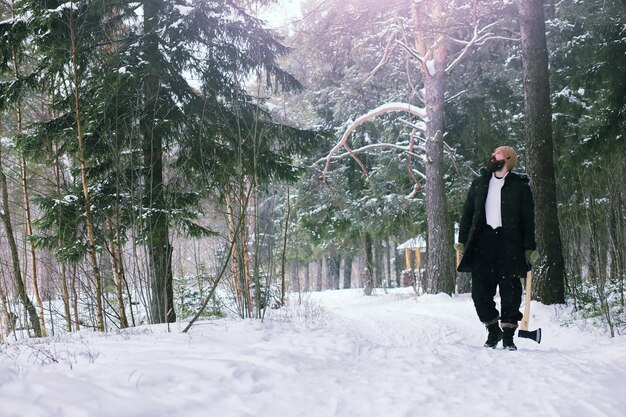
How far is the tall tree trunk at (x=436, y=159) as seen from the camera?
11.3 metres

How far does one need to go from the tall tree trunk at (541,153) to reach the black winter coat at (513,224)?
2.32 metres

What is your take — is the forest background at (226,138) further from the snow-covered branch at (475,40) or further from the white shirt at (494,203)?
the white shirt at (494,203)

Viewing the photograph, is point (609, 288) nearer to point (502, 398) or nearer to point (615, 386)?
point (615, 386)

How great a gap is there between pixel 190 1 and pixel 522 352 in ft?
25.5

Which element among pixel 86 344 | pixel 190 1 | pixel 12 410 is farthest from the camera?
pixel 190 1

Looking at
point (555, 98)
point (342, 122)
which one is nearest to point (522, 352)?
point (555, 98)

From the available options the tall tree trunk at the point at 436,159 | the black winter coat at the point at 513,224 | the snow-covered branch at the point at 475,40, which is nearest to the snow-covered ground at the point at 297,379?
the black winter coat at the point at 513,224

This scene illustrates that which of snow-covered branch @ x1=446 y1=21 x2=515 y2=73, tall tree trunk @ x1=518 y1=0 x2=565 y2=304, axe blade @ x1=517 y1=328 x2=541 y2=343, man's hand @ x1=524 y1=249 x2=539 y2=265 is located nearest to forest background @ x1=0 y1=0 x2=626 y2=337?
tall tree trunk @ x1=518 y1=0 x2=565 y2=304

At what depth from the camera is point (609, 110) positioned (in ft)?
29.9

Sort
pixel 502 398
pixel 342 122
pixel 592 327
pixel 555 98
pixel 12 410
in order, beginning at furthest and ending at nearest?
pixel 342 122 < pixel 555 98 < pixel 592 327 < pixel 502 398 < pixel 12 410

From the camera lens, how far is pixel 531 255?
447cm

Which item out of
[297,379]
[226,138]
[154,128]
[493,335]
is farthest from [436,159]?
[297,379]

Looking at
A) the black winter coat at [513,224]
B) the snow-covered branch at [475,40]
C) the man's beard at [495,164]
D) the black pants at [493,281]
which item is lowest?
the black pants at [493,281]

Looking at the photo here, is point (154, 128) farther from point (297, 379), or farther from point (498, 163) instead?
point (297, 379)
